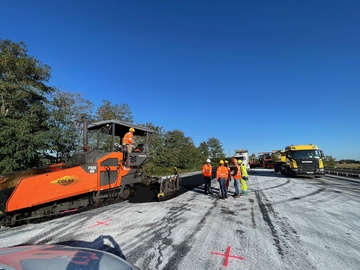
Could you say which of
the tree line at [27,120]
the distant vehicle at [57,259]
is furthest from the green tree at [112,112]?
the distant vehicle at [57,259]

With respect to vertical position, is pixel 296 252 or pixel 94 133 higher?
pixel 94 133

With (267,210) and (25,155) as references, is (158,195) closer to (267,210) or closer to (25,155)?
(267,210)

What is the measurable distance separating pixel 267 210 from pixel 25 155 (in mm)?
12659

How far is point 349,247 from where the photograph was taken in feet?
15.3

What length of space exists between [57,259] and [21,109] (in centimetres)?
1730

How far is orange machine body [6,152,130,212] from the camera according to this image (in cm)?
554

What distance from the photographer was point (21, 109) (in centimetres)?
1597

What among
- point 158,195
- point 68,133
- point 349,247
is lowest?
point 349,247

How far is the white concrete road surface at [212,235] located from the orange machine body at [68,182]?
2.17 feet

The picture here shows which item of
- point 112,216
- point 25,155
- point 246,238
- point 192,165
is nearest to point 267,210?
point 246,238

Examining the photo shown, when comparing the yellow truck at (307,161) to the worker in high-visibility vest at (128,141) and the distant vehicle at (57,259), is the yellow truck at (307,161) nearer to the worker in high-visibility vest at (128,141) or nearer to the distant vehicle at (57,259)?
the worker in high-visibility vest at (128,141)

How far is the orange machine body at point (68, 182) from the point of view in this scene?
218 inches

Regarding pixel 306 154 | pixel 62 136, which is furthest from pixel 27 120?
pixel 306 154

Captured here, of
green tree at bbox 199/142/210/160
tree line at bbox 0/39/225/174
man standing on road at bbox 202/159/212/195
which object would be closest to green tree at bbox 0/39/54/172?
tree line at bbox 0/39/225/174
